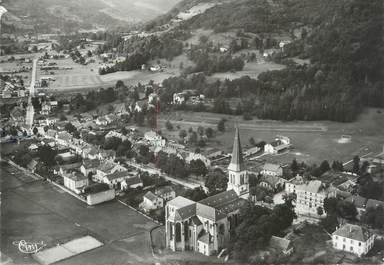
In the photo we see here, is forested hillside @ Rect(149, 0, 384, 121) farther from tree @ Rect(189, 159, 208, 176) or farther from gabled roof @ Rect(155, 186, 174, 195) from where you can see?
gabled roof @ Rect(155, 186, 174, 195)

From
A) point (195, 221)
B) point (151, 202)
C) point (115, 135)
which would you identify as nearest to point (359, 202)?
point (195, 221)

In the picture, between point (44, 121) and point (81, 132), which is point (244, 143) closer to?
point (81, 132)

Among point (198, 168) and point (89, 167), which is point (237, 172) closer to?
point (198, 168)

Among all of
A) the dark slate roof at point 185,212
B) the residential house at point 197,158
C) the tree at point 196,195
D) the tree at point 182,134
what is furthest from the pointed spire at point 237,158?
the tree at point 182,134

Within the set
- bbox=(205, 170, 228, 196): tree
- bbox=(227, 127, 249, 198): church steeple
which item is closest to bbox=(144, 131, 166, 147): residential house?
bbox=(205, 170, 228, 196): tree

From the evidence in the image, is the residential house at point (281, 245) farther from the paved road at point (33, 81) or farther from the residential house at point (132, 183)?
the paved road at point (33, 81)

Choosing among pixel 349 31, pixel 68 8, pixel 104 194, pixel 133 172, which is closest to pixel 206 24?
pixel 349 31
